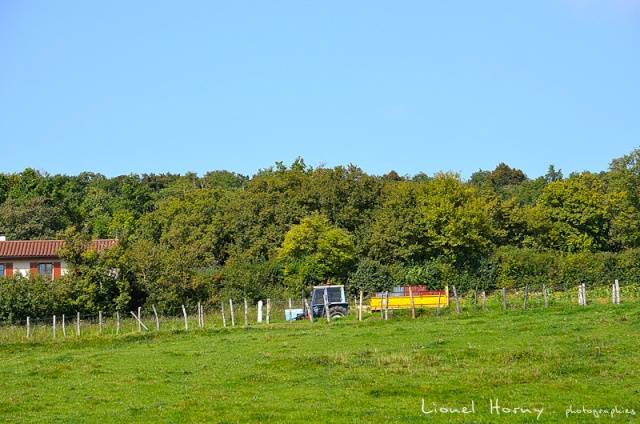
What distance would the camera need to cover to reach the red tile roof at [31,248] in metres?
77.7

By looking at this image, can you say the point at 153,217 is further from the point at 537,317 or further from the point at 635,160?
the point at 537,317

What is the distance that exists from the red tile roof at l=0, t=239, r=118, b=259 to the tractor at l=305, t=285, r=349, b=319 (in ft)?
106

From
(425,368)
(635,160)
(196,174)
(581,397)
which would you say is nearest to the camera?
(581,397)

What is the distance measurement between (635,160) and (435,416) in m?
74.8

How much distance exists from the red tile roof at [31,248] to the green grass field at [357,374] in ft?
129

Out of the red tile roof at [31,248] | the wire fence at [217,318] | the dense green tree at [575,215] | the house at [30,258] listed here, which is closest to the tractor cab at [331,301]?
the wire fence at [217,318]

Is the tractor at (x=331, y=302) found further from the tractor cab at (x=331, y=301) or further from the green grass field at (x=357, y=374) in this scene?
the green grass field at (x=357, y=374)

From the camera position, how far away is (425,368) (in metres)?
26.1

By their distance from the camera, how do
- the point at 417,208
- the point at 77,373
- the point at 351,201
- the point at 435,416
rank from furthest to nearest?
1. the point at 351,201
2. the point at 417,208
3. the point at 77,373
4. the point at 435,416

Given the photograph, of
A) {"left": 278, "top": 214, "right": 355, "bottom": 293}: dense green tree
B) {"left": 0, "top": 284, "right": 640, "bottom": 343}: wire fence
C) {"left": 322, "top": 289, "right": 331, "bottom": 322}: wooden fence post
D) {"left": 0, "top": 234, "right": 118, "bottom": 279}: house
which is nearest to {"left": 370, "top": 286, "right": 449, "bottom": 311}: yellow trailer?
{"left": 0, "top": 284, "right": 640, "bottom": 343}: wire fence

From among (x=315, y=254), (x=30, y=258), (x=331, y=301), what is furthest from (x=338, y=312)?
(x=30, y=258)

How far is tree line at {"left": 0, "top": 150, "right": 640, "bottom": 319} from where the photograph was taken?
59656 millimetres

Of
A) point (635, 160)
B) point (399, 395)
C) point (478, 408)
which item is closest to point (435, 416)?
point (478, 408)

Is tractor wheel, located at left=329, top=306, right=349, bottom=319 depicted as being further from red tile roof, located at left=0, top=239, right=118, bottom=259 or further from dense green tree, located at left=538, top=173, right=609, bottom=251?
dense green tree, located at left=538, top=173, right=609, bottom=251
